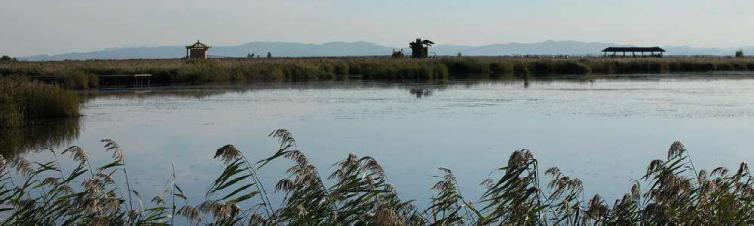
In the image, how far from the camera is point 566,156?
528 inches

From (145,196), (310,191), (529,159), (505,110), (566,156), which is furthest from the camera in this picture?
(505,110)

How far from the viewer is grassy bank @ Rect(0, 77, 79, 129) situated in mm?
19547

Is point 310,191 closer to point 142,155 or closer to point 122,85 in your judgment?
point 142,155

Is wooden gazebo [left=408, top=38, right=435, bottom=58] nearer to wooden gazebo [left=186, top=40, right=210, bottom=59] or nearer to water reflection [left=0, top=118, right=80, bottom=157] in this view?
wooden gazebo [left=186, top=40, right=210, bottom=59]

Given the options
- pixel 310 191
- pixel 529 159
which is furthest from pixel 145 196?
pixel 529 159

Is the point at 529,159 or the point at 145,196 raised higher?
the point at 529,159

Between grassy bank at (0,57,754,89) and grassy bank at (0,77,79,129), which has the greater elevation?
grassy bank at (0,57,754,89)

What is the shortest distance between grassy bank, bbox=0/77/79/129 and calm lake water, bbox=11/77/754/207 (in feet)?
2.06

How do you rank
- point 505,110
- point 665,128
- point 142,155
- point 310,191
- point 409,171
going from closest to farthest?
point 310,191 < point 409,171 < point 142,155 < point 665,128 < point 505,110

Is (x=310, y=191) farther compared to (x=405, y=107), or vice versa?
(x=405, y=107)

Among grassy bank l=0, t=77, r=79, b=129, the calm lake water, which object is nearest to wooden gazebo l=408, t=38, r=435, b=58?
the calm lake water

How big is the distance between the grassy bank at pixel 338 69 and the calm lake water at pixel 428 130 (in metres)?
11.0

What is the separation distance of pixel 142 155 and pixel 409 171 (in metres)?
4.80

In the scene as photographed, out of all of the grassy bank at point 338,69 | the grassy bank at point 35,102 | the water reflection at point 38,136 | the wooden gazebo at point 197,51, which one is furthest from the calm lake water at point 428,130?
the wooden gazebo at point 197,51
